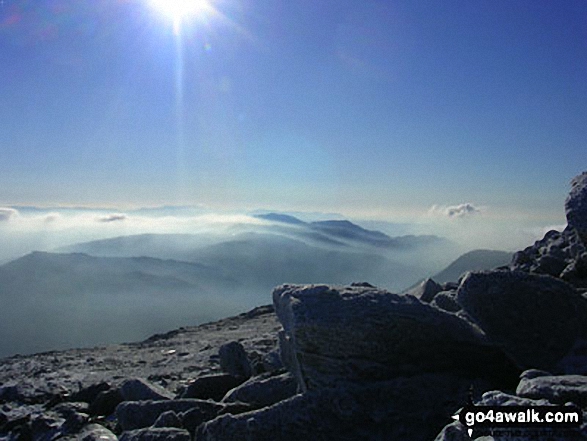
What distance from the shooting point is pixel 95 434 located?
9.36 meters

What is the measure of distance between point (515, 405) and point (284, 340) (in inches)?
191

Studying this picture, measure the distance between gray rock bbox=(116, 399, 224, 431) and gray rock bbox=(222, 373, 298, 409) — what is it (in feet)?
1.64

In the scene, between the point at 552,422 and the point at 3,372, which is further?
the point at 3,372

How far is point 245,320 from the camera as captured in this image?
26.7m

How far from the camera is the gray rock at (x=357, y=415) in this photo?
6.40 m

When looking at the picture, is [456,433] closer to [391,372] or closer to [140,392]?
[391,372]

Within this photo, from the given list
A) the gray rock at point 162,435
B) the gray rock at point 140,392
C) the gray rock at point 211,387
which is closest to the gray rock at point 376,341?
the gray rock at point 162,435

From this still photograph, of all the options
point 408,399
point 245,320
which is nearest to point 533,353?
point 408,399

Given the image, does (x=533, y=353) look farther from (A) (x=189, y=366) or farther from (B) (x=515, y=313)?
(A) (x=189, y=366)

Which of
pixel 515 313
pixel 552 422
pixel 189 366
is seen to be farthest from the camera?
pixel 189 366

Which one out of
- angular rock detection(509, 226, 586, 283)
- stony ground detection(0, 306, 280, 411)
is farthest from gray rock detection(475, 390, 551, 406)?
stony ground detection(0, 306, 280, 411)

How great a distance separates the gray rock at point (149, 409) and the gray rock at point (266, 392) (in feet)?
1.64

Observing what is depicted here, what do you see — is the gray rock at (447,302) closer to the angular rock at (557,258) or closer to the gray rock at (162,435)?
the angular rock at (557,258)

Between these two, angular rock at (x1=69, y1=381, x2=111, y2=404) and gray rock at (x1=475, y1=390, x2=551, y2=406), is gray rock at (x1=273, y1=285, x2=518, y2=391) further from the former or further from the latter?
angular rock at (x1=69, y1=381, x2=111, y2=404)
